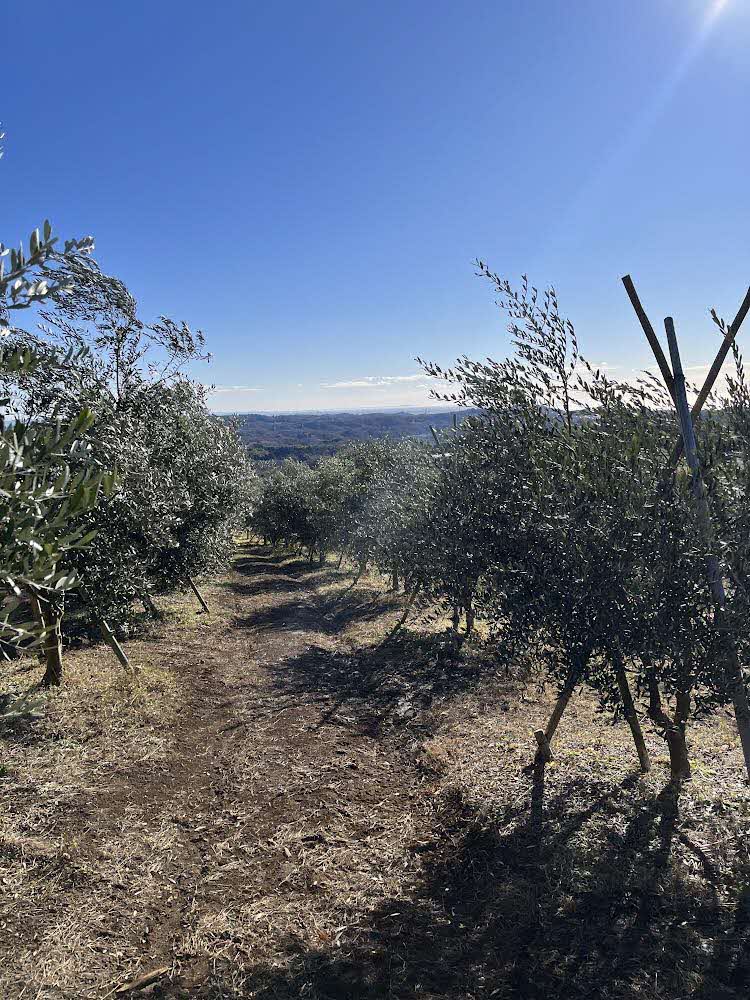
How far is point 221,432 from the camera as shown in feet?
60.8

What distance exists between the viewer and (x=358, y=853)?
7.28 m

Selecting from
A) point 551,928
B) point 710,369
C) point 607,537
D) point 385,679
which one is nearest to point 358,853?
point 551,928

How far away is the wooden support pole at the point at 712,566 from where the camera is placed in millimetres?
5434

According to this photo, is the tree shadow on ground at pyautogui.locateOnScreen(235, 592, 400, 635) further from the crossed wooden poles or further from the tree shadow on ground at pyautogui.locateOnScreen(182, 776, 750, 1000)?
the crossed wooden poles

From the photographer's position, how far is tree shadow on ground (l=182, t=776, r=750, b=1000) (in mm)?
4930

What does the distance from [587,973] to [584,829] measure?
2328 millimetres

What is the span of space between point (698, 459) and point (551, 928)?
5.69 metres

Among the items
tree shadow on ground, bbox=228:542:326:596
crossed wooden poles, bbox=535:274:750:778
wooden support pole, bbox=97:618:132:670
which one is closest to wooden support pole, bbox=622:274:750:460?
crossed wooden poles, bbox=535:274:750:778

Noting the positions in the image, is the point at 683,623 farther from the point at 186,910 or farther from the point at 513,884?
the point at 186,910

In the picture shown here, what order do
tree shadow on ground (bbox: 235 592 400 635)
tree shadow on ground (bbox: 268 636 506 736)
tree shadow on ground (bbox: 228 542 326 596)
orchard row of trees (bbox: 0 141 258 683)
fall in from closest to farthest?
1. orchard row of trees (bbox: 0 141 258 683)
2. tree shadow on ground (bbox: 268 636 506 736)
3. tree shadow on ground (bbox: 235 592 400 635)
4. tree shadow on ground (bbox: 228 542 326 596)

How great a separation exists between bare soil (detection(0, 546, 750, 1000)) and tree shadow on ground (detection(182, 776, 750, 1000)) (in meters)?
0.02

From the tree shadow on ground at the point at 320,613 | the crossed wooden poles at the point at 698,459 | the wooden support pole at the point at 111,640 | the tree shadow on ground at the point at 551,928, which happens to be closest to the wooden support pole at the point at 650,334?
the crossed wooden poles at the point at 698,459

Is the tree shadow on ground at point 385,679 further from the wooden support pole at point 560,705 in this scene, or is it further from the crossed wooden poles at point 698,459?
the crossed wooden poles at point 698,459

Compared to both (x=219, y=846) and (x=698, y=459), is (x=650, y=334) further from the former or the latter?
(x=219, y=846)
